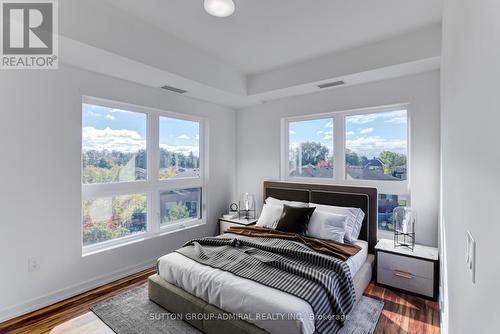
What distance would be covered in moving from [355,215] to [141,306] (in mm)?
2598

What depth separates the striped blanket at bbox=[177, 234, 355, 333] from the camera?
1890mm

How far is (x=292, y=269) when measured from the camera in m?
2.12

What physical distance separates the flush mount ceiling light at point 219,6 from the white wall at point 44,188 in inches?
64.7

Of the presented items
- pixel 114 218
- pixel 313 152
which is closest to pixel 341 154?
pixel 313 152

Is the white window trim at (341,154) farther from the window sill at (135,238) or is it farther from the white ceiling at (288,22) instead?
the window sill at (135,238)

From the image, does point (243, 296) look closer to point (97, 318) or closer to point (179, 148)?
point (97, 318)

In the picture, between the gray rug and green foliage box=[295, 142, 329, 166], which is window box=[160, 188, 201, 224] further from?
green foliage box=[295, 142, 329, 166]

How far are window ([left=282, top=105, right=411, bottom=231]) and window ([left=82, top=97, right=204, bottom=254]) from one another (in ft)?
5.30

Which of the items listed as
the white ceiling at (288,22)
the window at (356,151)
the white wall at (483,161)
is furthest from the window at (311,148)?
the white wall at (483,161)

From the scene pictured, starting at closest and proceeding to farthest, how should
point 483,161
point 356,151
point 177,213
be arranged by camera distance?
point 483,161 → point 356,151 → point 177,213

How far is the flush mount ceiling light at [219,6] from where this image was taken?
6.59 feet

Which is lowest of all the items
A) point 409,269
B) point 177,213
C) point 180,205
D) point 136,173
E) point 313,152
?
point 409,269

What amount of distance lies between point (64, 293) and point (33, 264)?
0.45m

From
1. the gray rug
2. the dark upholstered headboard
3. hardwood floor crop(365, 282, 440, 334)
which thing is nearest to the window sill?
the gray rug
